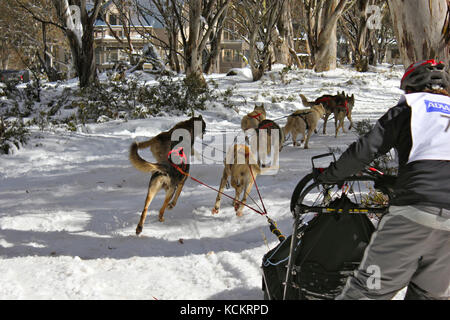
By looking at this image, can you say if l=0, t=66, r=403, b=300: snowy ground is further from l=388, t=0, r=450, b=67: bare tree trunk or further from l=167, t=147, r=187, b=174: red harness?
l=388, t=0, r=450, b=67: bare tree trunk

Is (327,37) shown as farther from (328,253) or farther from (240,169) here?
(328,253)

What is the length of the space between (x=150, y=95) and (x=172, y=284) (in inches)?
383

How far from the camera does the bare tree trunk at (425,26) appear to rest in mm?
4477

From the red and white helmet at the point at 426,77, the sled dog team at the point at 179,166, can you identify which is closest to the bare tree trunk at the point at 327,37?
the sled dog team at the point at 179,166

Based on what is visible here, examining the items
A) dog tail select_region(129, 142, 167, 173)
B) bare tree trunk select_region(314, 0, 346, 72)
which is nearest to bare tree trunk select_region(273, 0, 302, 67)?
bare tree trunk select_region(314, 0, 346, 72)

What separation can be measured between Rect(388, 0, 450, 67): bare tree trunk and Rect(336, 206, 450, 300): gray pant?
311cm

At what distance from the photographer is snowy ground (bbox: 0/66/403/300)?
3.48 m

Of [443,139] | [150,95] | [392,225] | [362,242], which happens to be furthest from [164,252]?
[150,95]

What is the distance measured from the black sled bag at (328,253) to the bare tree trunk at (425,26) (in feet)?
9.61

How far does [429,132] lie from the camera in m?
2.09

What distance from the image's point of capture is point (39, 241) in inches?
179

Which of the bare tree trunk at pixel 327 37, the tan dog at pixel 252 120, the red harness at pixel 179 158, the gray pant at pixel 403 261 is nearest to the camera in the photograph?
the gray pant at pixel 403 261

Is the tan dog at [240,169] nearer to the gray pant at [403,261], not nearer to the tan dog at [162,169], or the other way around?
the tan dog at [162,169]
